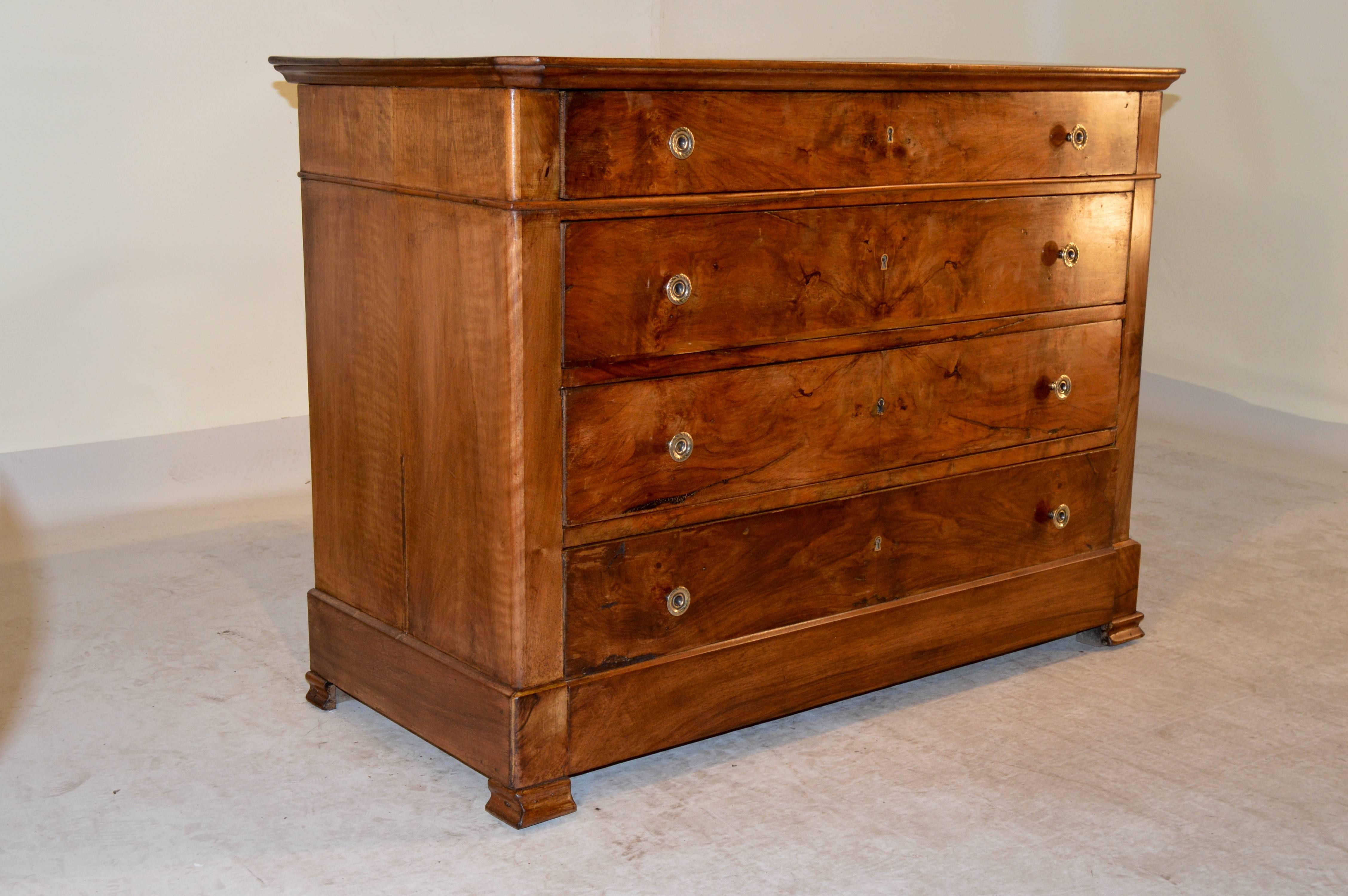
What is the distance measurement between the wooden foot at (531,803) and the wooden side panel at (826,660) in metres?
0.04

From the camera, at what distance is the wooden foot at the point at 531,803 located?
83.7 inches

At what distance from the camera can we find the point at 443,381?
2.14 m

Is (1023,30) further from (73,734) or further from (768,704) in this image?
(73,734)

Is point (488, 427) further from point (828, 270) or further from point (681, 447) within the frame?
point (828, 270)

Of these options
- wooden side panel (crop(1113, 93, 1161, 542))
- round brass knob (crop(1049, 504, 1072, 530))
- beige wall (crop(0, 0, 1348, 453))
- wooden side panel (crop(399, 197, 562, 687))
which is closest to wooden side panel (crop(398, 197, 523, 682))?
wooden side panel (crop(399, 197, 562, 687))

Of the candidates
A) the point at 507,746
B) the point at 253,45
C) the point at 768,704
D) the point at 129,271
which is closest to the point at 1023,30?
the point at 253,45

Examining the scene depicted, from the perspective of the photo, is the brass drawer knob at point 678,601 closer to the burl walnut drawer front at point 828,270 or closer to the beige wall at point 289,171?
the burl walnut drawer front at point 828,270

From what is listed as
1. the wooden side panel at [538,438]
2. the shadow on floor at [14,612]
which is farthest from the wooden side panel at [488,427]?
the shadow on floor at [14,612]

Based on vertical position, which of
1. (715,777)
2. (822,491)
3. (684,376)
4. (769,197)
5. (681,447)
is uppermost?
(769,197)

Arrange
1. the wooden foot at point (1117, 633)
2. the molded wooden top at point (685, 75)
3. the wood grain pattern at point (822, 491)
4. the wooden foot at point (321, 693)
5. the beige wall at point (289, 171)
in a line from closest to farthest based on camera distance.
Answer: the molded wooden top at point (685, 75) < the wood grain pattern at point (822, 491) < the wooden foot at point (321, 693) < the wooden foot at point (1117, 633) < the beige wall at point (289, 171)

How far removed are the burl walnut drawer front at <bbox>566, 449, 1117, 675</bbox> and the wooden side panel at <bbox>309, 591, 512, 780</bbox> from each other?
0.15m

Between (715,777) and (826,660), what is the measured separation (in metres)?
0.30

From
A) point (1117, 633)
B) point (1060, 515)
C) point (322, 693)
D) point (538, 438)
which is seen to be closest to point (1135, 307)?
point (1060, 515)

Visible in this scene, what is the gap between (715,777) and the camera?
2.31 meters
